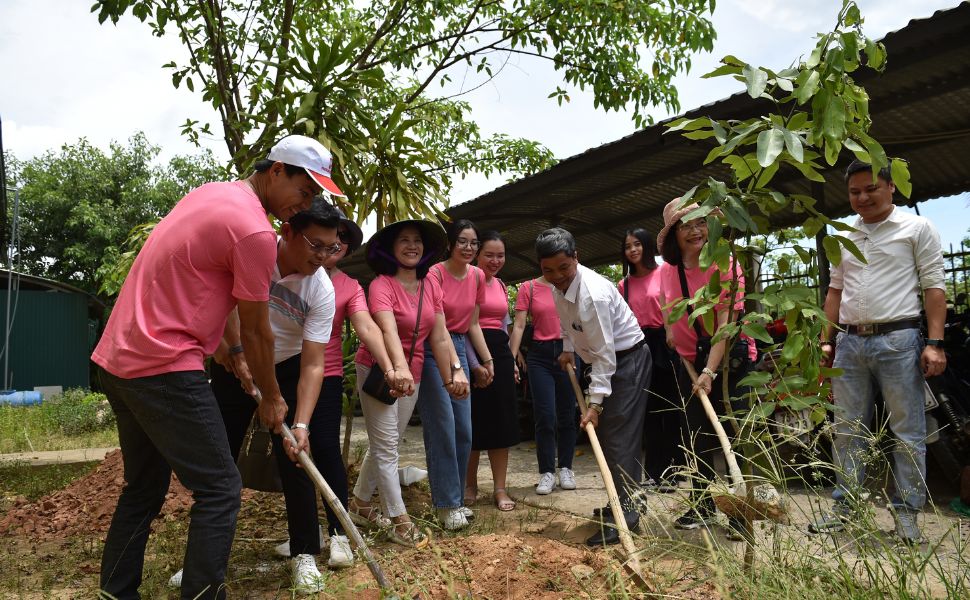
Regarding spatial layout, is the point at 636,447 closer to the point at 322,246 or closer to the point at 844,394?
the point at 844,394

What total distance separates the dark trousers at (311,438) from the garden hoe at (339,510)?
170 millimetres

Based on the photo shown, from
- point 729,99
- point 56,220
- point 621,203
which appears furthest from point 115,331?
point 56,220

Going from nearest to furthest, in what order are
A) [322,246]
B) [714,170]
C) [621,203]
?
[322,246] < [714,170] < [621,203]

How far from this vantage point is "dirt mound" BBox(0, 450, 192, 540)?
4.67 meters

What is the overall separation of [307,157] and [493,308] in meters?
2.75

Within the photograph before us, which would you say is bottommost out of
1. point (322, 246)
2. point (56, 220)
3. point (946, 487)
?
point (946, 487)

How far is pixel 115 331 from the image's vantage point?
2.72 m

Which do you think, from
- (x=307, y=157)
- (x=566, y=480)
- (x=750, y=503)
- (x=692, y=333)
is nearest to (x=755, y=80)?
(x=750, y=503)

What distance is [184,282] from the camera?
8.82 feet

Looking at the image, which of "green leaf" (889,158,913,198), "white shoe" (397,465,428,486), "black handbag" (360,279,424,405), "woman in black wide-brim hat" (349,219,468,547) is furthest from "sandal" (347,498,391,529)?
"green leaf" (889,158,913,198)

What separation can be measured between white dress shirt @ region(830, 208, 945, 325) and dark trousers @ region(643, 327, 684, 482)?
3.85 ft

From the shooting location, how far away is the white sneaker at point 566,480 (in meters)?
5.65

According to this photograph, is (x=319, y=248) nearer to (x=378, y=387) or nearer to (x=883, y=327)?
(x=378, y=387)

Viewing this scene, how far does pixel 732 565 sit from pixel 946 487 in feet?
12.4
